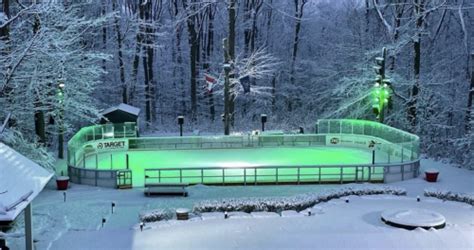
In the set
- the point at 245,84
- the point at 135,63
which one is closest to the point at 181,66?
the point at 135,63

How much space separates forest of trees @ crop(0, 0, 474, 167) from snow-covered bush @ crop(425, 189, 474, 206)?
6949 mm

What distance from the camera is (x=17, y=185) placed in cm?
1030

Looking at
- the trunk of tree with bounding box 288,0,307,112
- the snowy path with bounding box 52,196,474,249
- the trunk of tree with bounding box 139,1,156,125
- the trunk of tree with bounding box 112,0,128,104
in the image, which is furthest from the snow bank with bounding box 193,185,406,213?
the trunk of tree with bounding box 288,0,307,112

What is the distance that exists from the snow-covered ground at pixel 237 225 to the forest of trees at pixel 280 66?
4.32 m

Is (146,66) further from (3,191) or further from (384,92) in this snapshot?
(3,191)

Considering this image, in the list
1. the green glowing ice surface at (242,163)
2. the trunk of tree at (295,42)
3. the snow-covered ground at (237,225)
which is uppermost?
the trunk of tree at (295,42)

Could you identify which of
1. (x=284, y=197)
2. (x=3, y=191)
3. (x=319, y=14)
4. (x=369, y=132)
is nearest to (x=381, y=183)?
(x=284, y=197)

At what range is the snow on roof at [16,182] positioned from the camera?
9263 mm

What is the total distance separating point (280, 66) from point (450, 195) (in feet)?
92.6

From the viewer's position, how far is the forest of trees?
100ft

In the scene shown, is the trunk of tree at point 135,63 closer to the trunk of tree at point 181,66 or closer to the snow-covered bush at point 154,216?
the trunk of tree at point 181,66

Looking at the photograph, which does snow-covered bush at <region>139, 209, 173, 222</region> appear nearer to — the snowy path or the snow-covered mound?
the snowy path

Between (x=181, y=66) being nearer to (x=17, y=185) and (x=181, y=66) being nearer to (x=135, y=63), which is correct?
(x=135, y=63)

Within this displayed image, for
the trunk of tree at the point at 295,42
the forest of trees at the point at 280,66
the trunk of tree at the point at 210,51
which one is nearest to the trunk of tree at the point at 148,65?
the forest of trees at the point at 280,66
